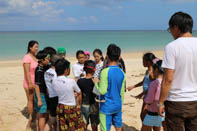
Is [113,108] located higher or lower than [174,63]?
lower

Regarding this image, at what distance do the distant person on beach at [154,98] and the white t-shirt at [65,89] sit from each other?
115cm

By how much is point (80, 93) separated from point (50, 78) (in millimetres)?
620

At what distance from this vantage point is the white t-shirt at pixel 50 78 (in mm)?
3479

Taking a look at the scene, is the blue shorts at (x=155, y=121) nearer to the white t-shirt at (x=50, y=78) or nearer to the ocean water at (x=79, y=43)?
the white t-shirt at (x=50, y=78)

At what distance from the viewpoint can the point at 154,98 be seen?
3166mm

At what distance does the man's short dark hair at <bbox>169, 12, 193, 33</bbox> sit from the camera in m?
2.36

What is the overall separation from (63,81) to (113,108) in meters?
0.87

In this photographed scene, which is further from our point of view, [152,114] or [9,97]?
[9,97]

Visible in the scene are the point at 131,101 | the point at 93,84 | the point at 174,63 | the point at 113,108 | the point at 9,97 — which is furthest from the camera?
the point at 9,97

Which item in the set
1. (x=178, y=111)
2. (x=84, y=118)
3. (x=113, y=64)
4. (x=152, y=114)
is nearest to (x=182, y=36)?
(x=178, y=111)

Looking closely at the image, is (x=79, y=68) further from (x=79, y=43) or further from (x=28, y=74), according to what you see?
(x=79, y=43)

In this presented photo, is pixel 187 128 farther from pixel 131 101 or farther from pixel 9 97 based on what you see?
pixel 9 97

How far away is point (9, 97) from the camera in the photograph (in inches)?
272

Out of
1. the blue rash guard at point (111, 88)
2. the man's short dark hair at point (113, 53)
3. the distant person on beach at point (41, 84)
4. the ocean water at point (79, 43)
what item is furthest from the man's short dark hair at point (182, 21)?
the ocean water at point (79, 43)
